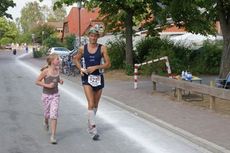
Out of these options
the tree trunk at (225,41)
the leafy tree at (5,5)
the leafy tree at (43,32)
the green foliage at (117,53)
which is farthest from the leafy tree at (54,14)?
the tree trunk at (225,41)

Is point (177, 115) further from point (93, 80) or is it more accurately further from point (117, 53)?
point (117, 53)

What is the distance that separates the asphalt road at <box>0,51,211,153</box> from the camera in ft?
29.9

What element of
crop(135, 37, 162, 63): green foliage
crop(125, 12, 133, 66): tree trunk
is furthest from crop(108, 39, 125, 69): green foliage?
crop(125, 12, 133, 66): tree trunk

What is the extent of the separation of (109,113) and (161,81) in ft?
13.6

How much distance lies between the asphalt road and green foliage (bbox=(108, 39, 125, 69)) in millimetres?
16139

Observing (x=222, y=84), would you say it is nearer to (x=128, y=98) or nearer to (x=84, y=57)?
(x=128, y=98)

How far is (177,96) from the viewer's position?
Result: 16469 millimetres

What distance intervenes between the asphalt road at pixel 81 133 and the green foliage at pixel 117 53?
52.9 ft

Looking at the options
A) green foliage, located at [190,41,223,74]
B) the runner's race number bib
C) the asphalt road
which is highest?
the runner's race number bib

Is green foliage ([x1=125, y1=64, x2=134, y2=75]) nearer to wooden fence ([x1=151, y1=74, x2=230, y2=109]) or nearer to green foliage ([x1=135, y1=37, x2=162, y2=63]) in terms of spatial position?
green foliage ([x1=135, y1=37, x2=162, y2=63])

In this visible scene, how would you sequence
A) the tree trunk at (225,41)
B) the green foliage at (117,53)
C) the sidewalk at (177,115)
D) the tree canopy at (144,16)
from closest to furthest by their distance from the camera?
the sidewalk at (177,115) → the tree trunk at (225,41) → the tree canopy at (144,16) → the green foliage at (117,53)

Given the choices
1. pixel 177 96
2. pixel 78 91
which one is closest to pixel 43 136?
pixel 177 96

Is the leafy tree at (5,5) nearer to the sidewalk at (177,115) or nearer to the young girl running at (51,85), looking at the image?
the sidewalk at (177,115)

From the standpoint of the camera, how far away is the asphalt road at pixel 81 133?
9.11 metres
